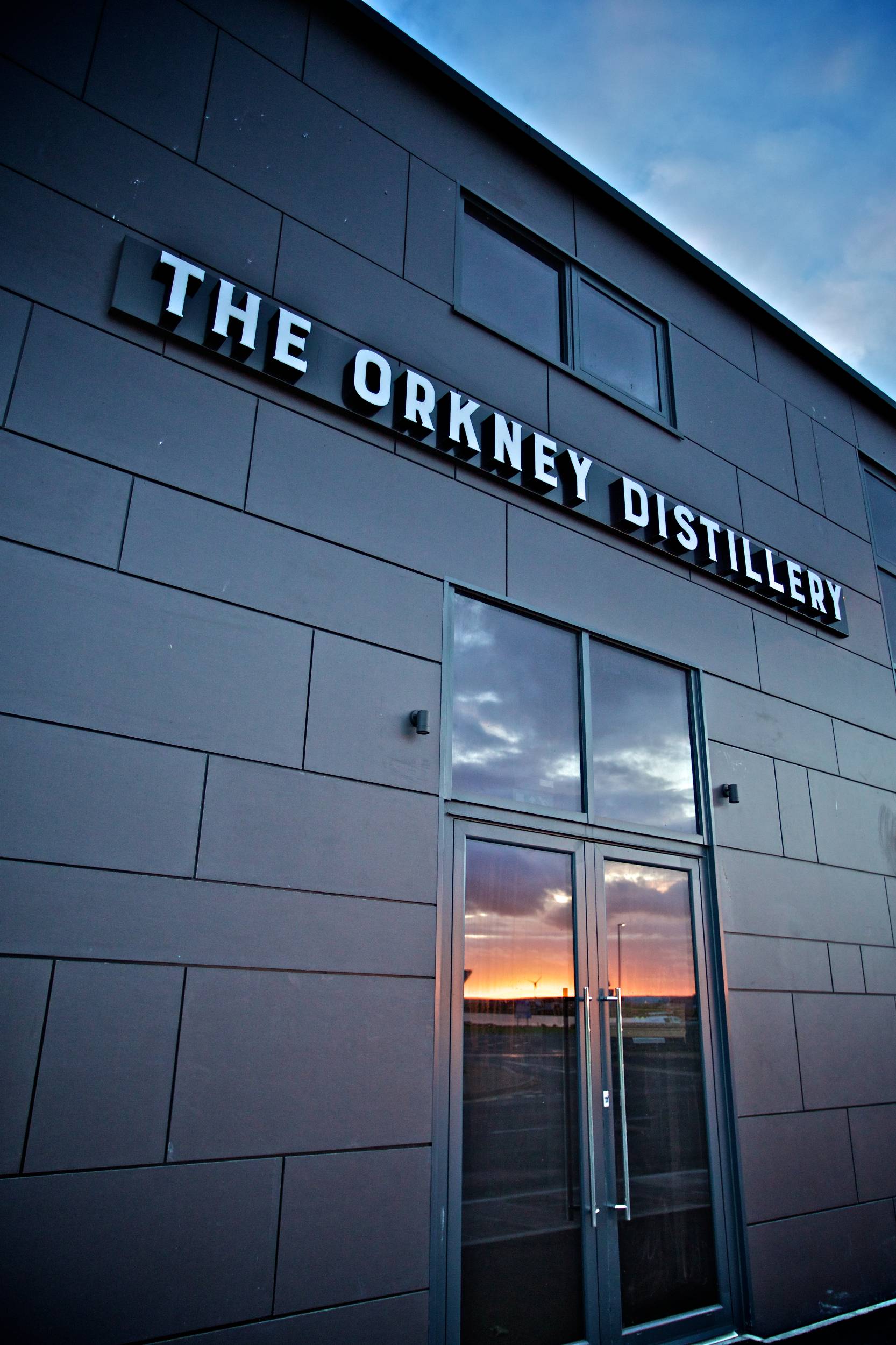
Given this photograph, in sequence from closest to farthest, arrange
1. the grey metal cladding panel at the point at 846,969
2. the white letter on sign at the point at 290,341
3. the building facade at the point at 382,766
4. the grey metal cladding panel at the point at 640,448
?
1. the building facade at the point at 382,766
2. the white letter on sign at the point at 290,341
3. the grey metal cladding panel at the point at 640,448
4. the grey metal cladding panel at the point at 846,969

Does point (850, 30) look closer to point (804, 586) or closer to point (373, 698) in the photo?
point (804, 586)

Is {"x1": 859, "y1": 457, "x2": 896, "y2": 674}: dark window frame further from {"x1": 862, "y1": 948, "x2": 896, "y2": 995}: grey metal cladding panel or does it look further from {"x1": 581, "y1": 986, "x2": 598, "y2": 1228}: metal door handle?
{"x1": 581, "y1": 986, "x2": 598, "y2": 1228}: metal door handle

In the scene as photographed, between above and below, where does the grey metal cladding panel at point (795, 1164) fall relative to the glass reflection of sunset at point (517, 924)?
below

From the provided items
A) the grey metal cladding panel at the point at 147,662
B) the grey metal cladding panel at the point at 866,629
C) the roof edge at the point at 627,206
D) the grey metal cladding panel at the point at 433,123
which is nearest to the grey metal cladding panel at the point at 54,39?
the grey metal cladding panel at the point at 433,123

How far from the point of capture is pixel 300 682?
4016mm

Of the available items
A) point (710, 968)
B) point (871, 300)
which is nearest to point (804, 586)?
point (710, 968)

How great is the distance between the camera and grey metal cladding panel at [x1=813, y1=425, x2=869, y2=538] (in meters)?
7.66

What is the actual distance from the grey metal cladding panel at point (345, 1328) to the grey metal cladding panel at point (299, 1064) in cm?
58

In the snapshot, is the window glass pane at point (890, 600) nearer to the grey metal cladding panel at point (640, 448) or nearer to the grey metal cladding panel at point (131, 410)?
the grey metal cladding panel at point (640, 448)

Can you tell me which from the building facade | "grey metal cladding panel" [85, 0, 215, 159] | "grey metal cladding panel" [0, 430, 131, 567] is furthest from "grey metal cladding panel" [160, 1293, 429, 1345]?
"grey metal cladding panel" [85, 0, 215, 159]

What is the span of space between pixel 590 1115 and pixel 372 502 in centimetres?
340

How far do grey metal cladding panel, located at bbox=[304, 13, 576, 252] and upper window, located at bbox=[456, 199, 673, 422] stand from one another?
187 mm

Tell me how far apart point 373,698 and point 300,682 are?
40 cm

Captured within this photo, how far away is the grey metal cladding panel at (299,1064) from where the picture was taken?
10.8 feet
